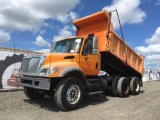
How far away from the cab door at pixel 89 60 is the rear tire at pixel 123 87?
6.74 feet

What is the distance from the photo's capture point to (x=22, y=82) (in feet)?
28.7

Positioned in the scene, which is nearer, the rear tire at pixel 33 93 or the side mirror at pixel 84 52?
the side mirror at pixel 84 52

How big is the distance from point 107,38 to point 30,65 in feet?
12.7

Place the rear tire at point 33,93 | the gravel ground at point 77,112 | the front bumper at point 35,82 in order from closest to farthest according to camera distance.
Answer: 1. the gravel ground at point 77,112
2. the front bumper at point 35,82
3. the rear tire at point 33,93

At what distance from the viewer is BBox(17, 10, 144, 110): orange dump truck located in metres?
7.76

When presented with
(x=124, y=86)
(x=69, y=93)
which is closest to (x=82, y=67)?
(x=69, y=93)

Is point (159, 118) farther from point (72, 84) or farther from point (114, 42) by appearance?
point (114, 42)

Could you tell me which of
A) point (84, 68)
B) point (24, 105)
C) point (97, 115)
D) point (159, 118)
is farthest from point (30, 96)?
point (159, 118)

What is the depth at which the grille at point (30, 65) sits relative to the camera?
8062 mm

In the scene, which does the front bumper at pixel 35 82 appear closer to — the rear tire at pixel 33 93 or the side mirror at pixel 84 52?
the rear tire at pixel 33 93

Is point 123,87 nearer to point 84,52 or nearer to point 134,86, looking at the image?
point 134,86

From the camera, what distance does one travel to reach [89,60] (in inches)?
366

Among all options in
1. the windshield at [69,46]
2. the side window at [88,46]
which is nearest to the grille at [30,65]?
the windshield at [69,46]

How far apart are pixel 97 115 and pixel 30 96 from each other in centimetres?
365
